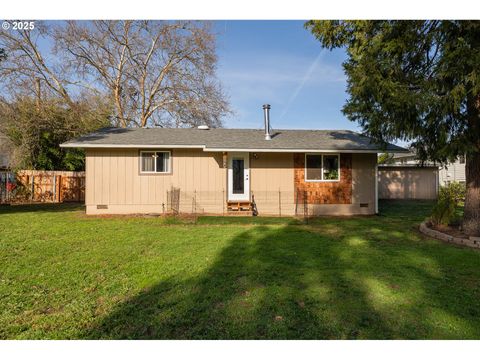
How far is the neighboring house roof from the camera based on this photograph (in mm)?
10439

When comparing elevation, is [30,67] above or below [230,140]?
above

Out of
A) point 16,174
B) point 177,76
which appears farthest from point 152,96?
point 16,174

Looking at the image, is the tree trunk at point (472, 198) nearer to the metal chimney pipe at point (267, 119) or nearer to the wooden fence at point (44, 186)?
the metal chimney pipe at point (267, 119)

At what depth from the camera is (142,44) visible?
830 inches

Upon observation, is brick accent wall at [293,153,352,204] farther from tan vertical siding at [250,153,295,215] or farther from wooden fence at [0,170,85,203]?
wooden fence at [0,170,85,203]

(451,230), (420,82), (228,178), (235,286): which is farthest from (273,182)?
(235,286)

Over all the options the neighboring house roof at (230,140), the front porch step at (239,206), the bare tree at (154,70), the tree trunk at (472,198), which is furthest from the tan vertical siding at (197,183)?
the bare tree at (154,70)

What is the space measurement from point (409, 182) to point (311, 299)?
16.7 metres

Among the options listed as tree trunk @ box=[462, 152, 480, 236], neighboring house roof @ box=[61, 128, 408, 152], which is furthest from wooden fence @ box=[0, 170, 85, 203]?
tree trunk @ box=[462, 152, 480, 236]

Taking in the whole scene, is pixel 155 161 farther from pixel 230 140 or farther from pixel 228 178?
pixel 230 140

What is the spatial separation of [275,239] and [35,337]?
192 inches

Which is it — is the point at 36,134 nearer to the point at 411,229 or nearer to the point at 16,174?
the point at 16,174

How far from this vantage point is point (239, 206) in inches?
430

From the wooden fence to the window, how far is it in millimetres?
7194
